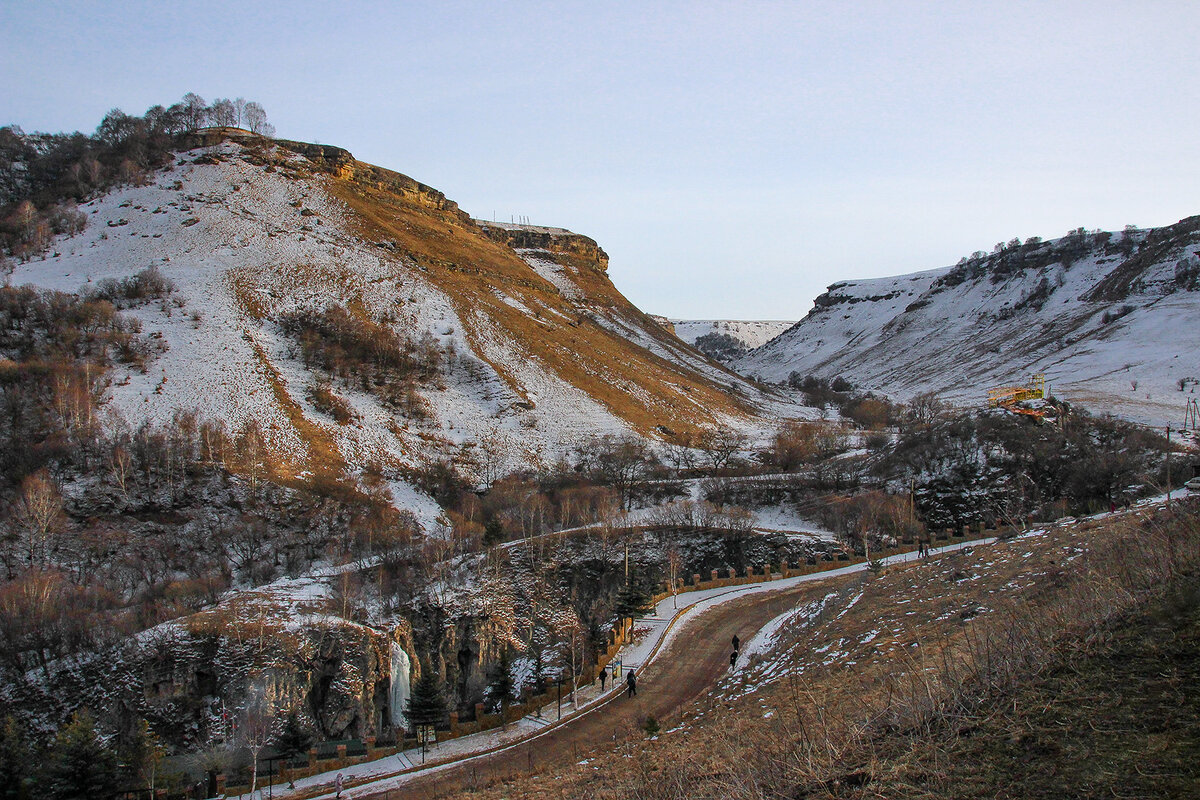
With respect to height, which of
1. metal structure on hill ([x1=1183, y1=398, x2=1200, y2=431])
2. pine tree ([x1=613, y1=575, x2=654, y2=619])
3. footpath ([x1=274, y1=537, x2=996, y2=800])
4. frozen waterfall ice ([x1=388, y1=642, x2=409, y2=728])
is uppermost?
metal structure on hill ([x1=1183, y1=398, x2=1200, y2=431])

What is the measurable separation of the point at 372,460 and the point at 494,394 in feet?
57.6

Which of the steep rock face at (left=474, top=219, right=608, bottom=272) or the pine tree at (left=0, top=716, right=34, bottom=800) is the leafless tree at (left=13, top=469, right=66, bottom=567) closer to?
the pine tree at (left=0, top=716, right=34, bottom=800)

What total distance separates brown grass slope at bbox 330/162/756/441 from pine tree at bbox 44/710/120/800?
5314 cm

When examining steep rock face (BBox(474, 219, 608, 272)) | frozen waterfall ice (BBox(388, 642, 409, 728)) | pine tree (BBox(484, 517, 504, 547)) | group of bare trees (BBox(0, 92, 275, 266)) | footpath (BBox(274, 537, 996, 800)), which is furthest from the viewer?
steep rock face (BBox(474, 219, 608, 272))

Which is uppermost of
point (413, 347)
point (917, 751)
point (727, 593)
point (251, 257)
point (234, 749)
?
point (251, 257)

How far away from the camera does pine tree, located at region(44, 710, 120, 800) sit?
63.2 ft

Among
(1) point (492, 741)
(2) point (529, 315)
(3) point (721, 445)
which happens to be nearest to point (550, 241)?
(2) point (529, 315)

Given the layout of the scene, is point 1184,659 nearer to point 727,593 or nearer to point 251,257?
point 727,593

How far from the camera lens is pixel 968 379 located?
385ft

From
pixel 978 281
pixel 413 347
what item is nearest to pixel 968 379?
pixel 978 281

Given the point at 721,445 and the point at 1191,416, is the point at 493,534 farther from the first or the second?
the point at 1191,416

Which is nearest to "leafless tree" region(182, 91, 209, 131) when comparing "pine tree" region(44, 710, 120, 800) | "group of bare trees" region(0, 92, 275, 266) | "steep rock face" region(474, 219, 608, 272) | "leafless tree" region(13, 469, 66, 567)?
"group of bare trees" region(0, 92, 275, 266)

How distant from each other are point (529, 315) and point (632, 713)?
73.2 metres

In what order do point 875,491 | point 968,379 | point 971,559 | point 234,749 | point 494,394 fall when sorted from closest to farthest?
point 971,559 → point 234,749 → point 875,491 → point 494,394 → point 968,379
